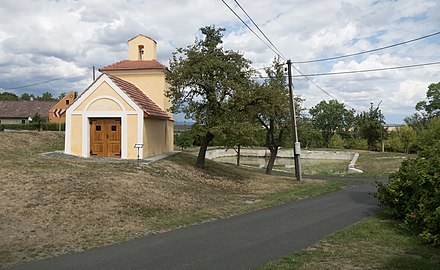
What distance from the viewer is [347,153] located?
56031mm

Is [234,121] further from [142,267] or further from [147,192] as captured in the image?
[142,267]

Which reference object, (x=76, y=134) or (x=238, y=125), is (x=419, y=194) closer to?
(x=238, y=125)

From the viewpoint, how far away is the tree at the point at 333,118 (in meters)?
96.8

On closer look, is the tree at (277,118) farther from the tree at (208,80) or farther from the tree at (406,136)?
the tree at (406,136)

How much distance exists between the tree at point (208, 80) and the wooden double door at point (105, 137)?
348 centimetres

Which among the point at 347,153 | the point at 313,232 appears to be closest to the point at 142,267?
the point at 313,232

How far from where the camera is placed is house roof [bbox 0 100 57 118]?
7216cm

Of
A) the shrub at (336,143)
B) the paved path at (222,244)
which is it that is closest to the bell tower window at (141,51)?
the paved path at (222,244)

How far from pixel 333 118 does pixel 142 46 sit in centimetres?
7628

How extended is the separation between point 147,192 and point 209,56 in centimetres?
945

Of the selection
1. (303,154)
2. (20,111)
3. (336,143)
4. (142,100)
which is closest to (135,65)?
(142,100)

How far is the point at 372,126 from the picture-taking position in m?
64.8

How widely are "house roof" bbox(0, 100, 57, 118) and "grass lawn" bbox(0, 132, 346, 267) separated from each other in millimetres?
60755

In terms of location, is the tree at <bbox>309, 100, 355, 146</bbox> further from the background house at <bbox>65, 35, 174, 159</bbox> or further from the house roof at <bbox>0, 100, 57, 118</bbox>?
the background house at <bbox>65, 35, 174, 159</bbox>
